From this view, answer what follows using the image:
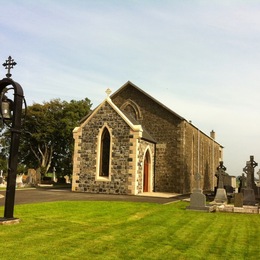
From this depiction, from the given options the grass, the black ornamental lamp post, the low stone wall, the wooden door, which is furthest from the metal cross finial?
the wooden door

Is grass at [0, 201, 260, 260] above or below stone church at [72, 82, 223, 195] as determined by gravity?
below

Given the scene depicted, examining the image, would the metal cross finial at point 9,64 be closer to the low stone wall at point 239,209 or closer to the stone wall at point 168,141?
the low stone wall at point 239,209

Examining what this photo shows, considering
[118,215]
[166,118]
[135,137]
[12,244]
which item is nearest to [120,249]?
[12,244]

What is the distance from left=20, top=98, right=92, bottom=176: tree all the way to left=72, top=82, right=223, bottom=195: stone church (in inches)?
505

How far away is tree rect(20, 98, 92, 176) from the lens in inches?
1558

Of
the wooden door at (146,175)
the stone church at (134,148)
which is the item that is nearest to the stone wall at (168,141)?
the stone church at (134,148)

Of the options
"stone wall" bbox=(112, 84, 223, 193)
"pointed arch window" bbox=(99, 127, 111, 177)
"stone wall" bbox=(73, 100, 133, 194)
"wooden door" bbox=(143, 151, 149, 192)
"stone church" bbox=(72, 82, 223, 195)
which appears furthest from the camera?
"stone wall" bbox=(112, 84, 223, 193)

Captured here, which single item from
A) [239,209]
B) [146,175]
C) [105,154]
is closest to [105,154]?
[105,154]

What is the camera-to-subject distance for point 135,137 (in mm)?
21734

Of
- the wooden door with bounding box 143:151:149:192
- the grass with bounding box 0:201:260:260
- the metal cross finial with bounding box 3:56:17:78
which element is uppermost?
the metal cross finial with bounding box 3:56:17:78

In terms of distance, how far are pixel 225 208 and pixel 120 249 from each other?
9.06 metres

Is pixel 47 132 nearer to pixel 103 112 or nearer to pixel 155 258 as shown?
pixel 103 112

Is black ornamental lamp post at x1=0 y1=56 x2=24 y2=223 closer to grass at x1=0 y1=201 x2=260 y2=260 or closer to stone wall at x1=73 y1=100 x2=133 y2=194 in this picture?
grass at x1=0 y1=201 x2=260 y2=260

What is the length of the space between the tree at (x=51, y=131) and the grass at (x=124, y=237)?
29.8m
